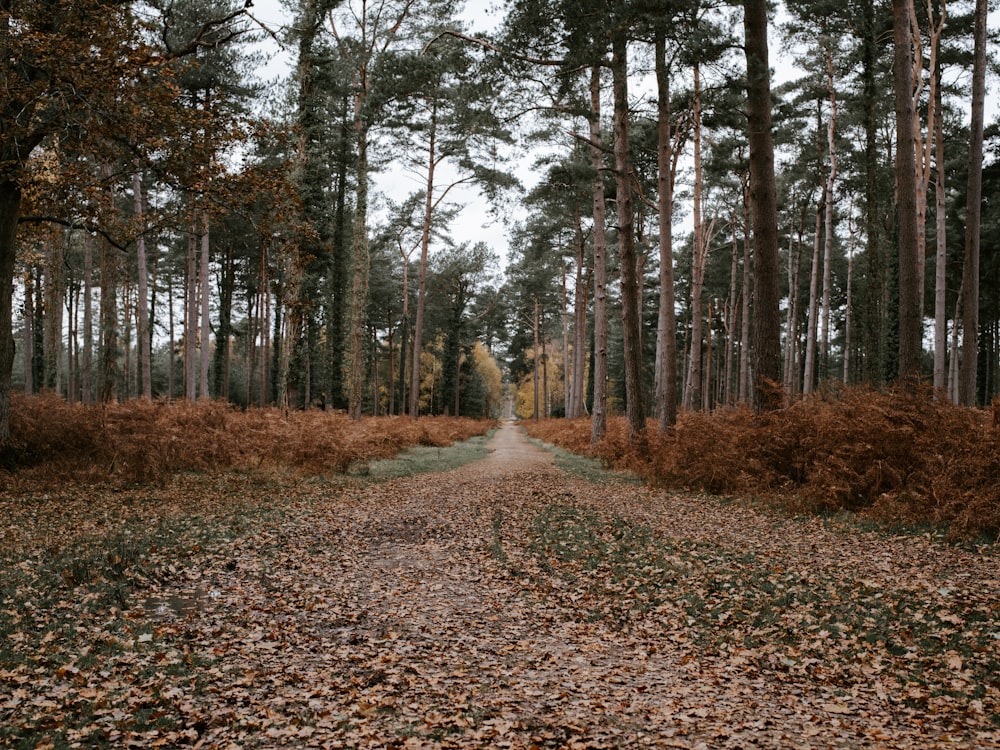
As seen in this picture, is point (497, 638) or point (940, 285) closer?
point (497, 638)

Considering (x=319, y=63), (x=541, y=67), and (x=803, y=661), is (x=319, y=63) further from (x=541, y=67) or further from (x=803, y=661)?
(x=803, y=661)

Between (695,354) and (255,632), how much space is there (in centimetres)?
1952

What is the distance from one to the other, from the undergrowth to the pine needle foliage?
23.2ft

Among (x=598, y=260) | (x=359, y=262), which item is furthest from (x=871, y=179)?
(x=359, y=262)

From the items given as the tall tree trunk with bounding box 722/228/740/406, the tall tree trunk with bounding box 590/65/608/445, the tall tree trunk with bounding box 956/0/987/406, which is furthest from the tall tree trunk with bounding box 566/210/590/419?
the tall tree trunk with bounding box 956/0/987/406

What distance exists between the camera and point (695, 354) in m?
21.5

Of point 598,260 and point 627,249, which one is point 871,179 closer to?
point 627,249

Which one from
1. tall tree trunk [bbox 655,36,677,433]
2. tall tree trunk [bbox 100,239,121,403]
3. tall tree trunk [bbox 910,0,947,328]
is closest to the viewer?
tall tree trunk [bbox 655,36,677,433]

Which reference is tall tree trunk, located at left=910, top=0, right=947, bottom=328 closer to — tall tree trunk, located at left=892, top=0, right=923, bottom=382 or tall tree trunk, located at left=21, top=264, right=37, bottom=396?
tall tree trunk, located at left=892, top=0, right=923, bottom=382

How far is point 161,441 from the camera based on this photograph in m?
10.2

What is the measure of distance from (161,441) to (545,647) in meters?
8.49

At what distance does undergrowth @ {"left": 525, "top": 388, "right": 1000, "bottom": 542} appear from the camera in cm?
630

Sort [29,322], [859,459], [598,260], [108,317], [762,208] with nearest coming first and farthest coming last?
[859,459] → [762,208] → [108,317] → [598,260] → [29,322]

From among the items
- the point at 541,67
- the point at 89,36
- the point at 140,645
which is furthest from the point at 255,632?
the point at 541,67
